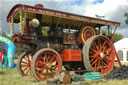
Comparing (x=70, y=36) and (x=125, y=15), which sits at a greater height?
(x=125, y=15)

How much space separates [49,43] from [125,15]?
87.1 feet

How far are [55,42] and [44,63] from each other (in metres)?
1.70

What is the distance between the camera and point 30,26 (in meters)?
7.32

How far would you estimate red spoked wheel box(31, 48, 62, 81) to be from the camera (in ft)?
21.0

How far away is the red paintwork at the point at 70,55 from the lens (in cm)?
777

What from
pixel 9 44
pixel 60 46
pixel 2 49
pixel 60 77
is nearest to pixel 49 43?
pixel 60 46

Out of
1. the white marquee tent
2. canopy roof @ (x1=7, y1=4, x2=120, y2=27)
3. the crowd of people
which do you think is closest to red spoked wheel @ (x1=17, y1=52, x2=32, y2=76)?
canopy roof @ (x1=7, y1=4, x2=120, y2=27)

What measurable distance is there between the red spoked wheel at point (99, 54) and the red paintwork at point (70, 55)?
28 cm

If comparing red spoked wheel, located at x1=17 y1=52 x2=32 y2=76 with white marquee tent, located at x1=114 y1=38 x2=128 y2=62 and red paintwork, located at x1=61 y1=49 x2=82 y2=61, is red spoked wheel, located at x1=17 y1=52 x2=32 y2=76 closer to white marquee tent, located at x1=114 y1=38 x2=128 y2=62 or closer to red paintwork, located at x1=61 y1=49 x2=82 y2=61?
red paintwork, located at x1=61 y1=49 x2=82 y2=61

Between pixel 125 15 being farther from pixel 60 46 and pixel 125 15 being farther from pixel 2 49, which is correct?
pixel 60 46

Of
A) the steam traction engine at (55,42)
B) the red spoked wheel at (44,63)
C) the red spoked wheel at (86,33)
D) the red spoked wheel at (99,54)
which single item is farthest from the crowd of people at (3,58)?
the red spoked wheel at (99,54)

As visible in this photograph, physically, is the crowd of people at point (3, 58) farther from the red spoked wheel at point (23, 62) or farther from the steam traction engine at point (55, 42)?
the steam traction engine at point (55, 42)

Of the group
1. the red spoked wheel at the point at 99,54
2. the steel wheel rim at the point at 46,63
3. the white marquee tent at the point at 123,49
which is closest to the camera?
the steel wheel rim at the point at 46,63

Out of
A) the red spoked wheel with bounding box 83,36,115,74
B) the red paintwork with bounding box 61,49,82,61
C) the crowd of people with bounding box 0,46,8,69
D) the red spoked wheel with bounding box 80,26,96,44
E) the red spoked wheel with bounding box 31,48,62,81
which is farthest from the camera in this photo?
the crowd of people with bounding box 0,46,8,69
